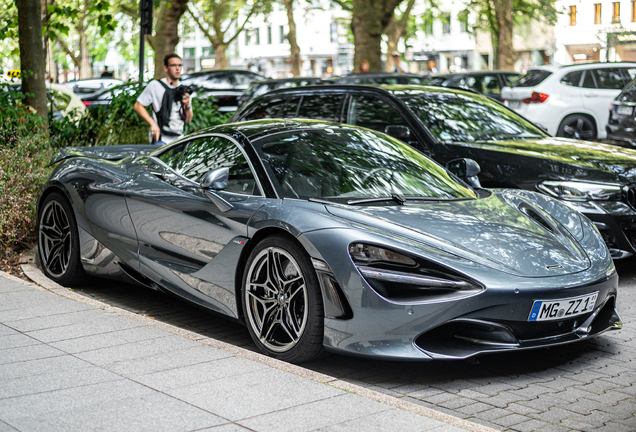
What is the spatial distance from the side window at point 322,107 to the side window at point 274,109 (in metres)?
0.11

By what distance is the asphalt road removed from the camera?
3.79 metres

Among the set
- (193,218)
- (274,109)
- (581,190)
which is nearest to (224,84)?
(274,109)

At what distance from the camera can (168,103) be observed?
9180mm

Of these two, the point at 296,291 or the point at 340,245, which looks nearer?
the point at 340,245

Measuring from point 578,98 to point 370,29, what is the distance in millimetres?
6342

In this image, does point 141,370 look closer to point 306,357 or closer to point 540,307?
point 306,357

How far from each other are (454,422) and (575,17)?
214 feet

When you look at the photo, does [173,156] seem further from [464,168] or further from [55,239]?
[464,168]

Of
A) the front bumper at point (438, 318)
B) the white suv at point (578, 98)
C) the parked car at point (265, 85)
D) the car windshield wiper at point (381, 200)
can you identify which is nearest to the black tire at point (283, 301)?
the front bumper at point (438, 318)

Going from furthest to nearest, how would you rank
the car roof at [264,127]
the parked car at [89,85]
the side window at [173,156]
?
the parked car at [89,85] < the side window at [173,156] < the car roof at [264,127]

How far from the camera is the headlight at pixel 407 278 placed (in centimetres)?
407

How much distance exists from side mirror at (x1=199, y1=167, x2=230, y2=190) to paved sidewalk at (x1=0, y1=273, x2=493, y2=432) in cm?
88

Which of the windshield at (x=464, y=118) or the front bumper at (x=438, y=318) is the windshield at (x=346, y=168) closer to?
the front bumper at (x=438, y=318)

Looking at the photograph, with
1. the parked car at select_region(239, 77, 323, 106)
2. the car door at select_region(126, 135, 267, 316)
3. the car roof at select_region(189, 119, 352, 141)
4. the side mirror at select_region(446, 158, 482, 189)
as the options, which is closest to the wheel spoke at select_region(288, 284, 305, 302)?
the car door at select_region(126, 135, 267, 316)
